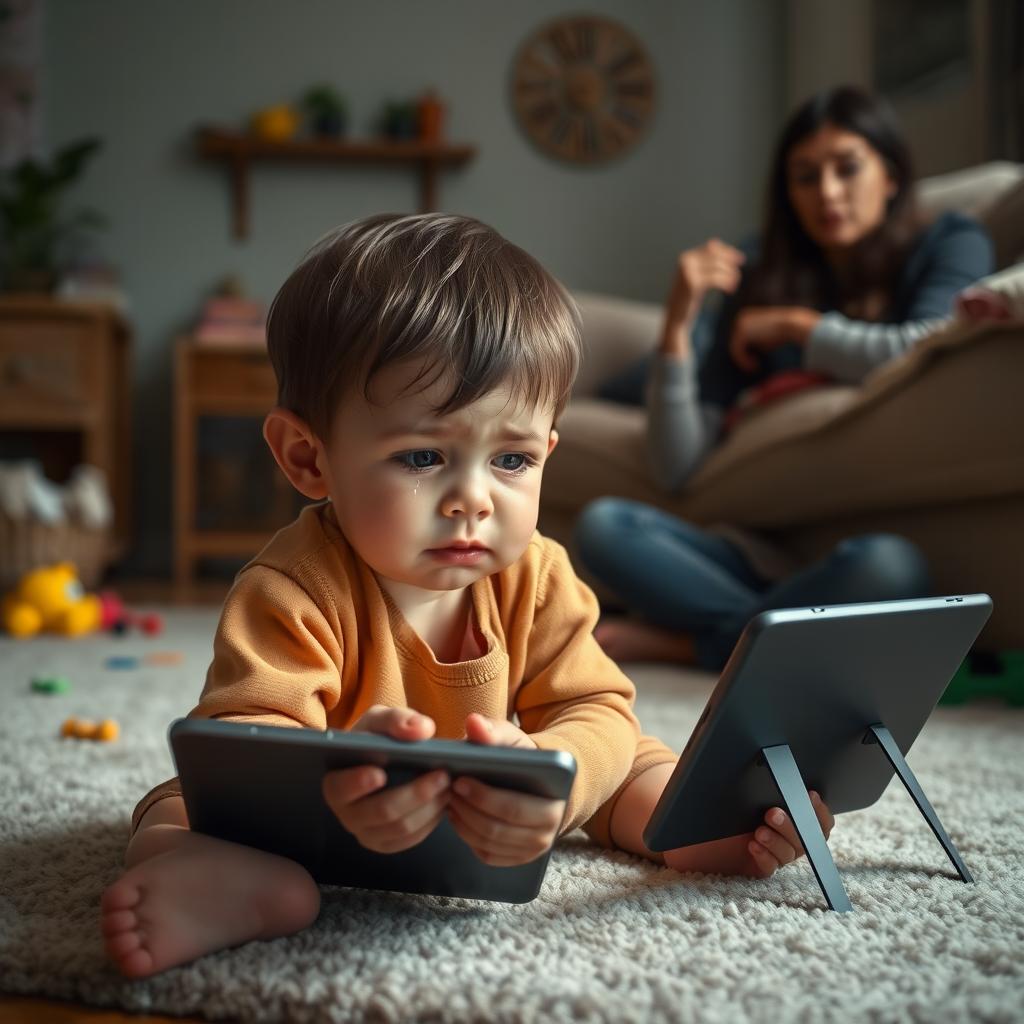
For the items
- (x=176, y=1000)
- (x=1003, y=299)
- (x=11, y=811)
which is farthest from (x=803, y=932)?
(x=1003, y=299)

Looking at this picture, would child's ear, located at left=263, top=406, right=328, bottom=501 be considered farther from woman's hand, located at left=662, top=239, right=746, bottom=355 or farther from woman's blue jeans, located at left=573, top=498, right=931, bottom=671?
woman's hand, located at left=662, top=239, right=746, bottom=355

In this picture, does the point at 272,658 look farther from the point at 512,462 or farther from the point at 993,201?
the point at 993,201

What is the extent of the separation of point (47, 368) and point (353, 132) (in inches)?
47.5

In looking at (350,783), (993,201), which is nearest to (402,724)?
(350,783)

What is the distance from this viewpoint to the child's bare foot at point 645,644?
169 cm

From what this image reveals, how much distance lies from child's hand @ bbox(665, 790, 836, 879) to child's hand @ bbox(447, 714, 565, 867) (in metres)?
0.17

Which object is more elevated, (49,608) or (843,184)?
(843,184)

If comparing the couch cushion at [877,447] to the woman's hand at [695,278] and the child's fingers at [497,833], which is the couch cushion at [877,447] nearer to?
the woman's hand at [695,278]

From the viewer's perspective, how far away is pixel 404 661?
A: 724 mm

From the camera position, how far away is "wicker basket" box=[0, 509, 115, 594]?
252 cm

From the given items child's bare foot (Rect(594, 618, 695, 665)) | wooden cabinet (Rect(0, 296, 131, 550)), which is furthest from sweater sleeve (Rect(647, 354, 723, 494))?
wooden cabinet (Rect(0, 296, 131, 550))

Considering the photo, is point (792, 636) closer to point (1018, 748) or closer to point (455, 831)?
point (455, 831)

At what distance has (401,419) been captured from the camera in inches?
25.5

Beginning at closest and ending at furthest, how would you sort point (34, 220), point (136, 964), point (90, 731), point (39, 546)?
point (136, 964) < point (90, 731) < point (39, 546) < point (34, 220)
